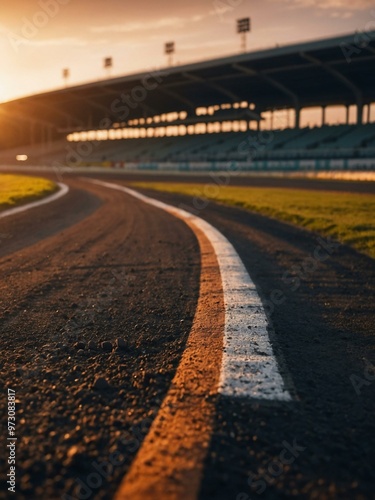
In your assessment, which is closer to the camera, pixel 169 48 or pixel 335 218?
pixel 335 218

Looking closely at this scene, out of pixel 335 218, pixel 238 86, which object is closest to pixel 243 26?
pixel 238 86

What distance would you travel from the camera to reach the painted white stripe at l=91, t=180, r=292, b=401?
5.91 feet

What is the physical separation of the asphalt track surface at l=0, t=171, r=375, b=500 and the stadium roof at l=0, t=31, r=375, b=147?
115 ft

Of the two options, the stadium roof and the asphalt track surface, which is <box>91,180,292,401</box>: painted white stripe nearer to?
the asphalt track surface

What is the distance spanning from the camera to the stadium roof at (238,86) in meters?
38.1

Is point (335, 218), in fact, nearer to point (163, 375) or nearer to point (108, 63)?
point (163, 375)

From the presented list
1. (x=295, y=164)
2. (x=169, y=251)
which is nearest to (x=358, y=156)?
(x=295, y=164)

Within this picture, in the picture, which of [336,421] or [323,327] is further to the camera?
[323,327]

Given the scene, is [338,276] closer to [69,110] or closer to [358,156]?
[358,156]

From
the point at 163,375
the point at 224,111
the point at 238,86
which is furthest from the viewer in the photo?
the point at 224,111

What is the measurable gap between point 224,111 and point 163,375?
60.0 metres

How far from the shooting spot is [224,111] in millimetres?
58281

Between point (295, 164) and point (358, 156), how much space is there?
209 inches

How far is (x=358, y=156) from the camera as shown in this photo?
115 ft
